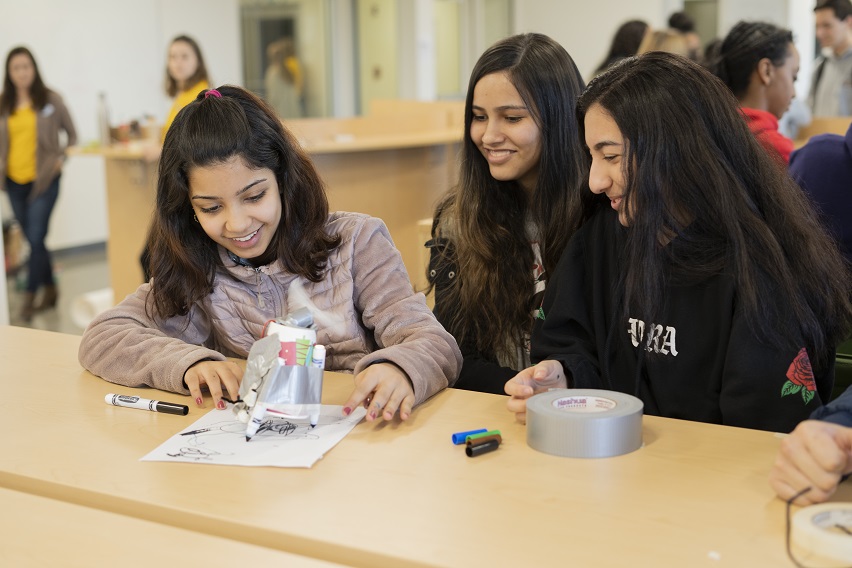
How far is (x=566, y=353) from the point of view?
62.3 inches

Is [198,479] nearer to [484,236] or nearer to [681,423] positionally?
[681,423]

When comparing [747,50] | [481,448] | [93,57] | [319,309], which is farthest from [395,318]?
[93,57]

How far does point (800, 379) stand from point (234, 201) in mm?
952

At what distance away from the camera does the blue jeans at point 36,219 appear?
17.7ft

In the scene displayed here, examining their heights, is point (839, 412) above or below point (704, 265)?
below

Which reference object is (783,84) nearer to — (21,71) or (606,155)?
(606,155)

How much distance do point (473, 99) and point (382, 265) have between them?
60 centimetres

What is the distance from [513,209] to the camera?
2.12 metres

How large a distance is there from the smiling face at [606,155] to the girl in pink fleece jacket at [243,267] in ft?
1.18

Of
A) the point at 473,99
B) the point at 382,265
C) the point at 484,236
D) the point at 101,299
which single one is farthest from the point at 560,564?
the point at 101,299

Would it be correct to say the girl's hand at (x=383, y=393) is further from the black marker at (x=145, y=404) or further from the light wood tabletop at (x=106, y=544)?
the light wood tabletop at (x=106, y=544)

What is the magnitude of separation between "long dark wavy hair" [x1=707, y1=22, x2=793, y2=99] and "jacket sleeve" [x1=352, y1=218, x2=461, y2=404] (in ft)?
6.69

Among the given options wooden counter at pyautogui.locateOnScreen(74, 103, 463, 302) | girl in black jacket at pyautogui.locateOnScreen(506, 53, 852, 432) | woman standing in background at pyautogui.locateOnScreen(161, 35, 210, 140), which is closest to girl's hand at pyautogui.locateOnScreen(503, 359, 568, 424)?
girl in black jacket at pyautogui.locateOnScreen(506, 53, 852, 432)

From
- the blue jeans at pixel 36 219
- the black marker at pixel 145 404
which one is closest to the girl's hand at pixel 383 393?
the black marker at pixel 145 404
